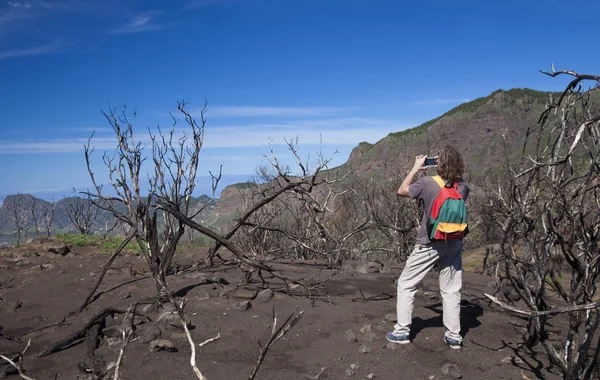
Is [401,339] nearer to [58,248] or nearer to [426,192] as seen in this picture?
[426,192]

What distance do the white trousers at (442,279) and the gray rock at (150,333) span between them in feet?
8.13

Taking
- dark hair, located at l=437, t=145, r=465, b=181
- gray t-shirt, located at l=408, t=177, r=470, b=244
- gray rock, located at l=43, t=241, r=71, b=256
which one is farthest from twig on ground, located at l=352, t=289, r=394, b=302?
gray rock, located at l=43, t=241, r=71, b=256

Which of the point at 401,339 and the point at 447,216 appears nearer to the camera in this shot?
the point at 447,216

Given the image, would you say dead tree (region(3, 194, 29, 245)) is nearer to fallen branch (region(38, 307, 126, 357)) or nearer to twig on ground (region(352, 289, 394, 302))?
fallen branch (region(38, 307, 126, 357))

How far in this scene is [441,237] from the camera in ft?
14.3

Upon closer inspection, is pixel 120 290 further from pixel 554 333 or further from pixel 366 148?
pixel 366 148

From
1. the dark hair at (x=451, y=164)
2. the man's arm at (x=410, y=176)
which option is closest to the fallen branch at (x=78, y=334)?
the man's arm at (x=410, y=176)

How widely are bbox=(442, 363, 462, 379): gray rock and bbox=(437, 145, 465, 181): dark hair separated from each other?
1.71 metres

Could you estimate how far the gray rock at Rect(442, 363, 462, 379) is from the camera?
3.95 meters

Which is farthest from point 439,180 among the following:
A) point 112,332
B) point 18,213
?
point 18,213

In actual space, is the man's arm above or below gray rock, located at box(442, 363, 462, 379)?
above

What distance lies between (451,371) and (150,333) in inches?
118

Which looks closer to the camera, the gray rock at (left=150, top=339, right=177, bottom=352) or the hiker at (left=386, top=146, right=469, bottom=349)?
the hiker at (left=386, top=146, right=469, bottom=349)

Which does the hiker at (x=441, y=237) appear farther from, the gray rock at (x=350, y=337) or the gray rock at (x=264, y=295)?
the gray rock at (x=264, y=295)
